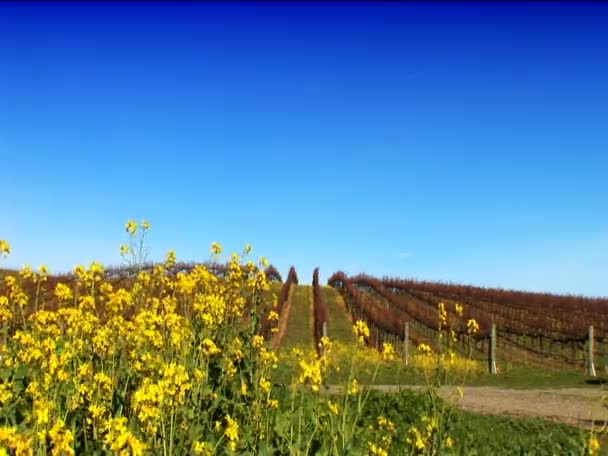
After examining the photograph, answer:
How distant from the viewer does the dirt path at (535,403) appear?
46.3 feet

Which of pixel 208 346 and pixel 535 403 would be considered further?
pixel 535 403

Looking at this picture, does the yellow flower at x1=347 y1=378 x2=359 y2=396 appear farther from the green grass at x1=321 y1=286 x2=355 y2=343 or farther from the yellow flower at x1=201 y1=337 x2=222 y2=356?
the green grass at x1=321 y1=286 x2=355 y2=343

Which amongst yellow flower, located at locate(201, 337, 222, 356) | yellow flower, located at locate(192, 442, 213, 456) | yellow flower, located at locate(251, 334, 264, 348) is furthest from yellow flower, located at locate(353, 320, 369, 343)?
yellow flower, located at locate(192, 442, 213, 456)

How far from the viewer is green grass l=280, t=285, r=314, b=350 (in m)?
Result: 30.3

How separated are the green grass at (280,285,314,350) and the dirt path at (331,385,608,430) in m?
8.81

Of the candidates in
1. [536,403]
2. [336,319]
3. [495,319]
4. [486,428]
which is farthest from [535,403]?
[495,319]

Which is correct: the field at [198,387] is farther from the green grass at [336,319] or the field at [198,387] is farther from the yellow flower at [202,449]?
the green grass at [336,319]

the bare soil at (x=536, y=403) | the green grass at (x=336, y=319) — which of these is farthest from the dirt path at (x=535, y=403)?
the green grass at (x=336, y=319)

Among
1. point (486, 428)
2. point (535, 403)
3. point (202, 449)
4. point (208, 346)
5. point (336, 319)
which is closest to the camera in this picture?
point (202, 449)

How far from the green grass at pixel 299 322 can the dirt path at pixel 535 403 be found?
347 inches

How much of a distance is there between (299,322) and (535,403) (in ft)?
63.8

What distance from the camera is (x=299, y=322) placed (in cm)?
3538

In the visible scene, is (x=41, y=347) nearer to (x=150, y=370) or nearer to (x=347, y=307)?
(x=150, y=370)

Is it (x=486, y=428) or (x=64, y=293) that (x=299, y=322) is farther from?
(x=64, y=293)
